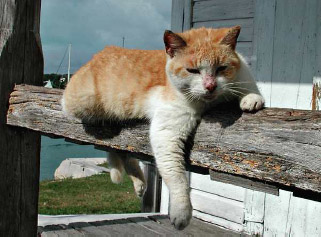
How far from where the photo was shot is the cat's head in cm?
179

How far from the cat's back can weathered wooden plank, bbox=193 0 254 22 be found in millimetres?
1780

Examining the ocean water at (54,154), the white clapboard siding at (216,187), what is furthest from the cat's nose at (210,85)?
the ocean water at (54,154)

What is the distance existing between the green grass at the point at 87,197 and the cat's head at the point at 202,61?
4.34 m

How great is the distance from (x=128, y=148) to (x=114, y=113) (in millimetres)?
319

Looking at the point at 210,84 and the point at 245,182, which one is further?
the point at 210,84

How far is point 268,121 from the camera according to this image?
1.46 meters

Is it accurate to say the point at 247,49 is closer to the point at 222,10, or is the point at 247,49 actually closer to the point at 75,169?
the point at 222,10

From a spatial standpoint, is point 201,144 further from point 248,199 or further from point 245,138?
point 248,199

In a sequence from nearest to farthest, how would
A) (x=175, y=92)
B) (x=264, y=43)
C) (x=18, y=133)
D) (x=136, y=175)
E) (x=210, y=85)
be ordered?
(x=210, y=85)
(x=175, y=92)
(x=18, y=133)
(x=136, y=175)
(x=264, y=43)

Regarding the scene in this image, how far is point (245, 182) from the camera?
1.55m

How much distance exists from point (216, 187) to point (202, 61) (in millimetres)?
2691

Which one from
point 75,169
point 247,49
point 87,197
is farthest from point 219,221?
point 75,169

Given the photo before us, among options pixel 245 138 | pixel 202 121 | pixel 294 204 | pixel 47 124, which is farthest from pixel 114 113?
pixel 294 204

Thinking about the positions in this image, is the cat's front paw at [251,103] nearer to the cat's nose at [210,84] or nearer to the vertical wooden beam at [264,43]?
the cat's nose at [210,84]
